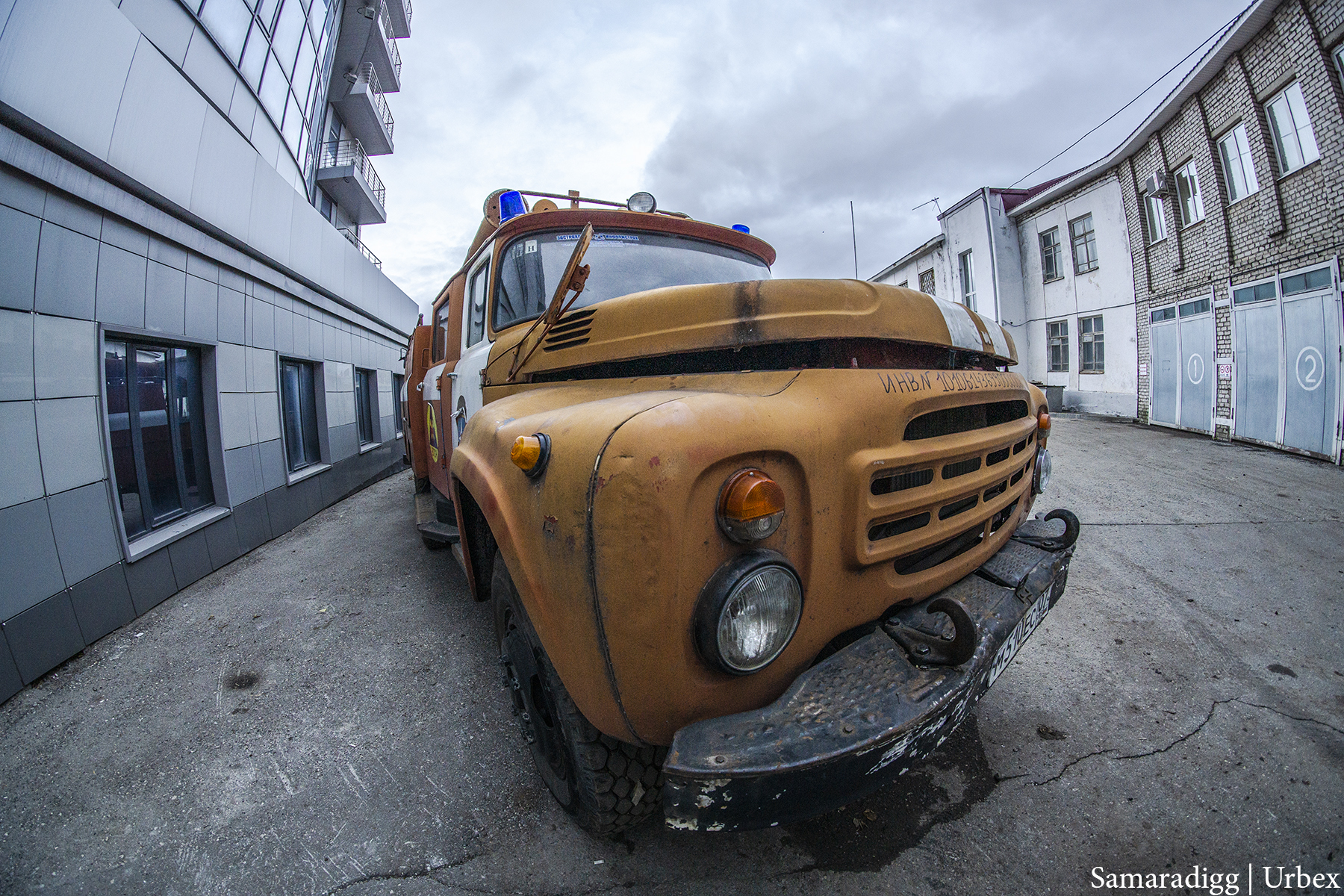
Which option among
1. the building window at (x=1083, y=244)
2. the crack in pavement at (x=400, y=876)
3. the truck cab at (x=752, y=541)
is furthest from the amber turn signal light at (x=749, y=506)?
the building window at (x=1083, y=244)

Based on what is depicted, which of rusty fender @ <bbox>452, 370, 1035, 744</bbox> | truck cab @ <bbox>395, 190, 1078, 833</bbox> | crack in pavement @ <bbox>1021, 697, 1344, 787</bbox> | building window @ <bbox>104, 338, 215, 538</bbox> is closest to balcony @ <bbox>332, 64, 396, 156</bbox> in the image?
A: building window @ <bbox>104, 338, 215, 538</bbox>

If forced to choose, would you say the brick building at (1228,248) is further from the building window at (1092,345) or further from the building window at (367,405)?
the building window at (367,405)

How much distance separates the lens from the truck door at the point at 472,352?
9.63 ft

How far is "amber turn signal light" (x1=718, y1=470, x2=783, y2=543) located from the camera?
1.21 metres

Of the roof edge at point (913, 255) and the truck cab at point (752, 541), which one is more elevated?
the roof edge at point (913, 255)

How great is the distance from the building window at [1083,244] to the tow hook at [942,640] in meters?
15.8

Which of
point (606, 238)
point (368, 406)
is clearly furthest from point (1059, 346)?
point (368, 406)

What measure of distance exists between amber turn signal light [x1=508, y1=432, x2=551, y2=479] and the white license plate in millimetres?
1372

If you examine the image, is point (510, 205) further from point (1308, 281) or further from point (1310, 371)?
point (1308, 281)

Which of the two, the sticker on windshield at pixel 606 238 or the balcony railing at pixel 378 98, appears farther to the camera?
the balcony railing at pixel 378 98

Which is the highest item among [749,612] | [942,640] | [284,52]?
[284,52]

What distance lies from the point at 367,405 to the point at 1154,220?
654 inches

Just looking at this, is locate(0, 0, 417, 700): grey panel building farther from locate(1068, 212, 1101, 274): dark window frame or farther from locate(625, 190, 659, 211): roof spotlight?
locate(1068, 212, 1101, 274): dark window frame

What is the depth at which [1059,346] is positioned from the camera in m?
14.4
